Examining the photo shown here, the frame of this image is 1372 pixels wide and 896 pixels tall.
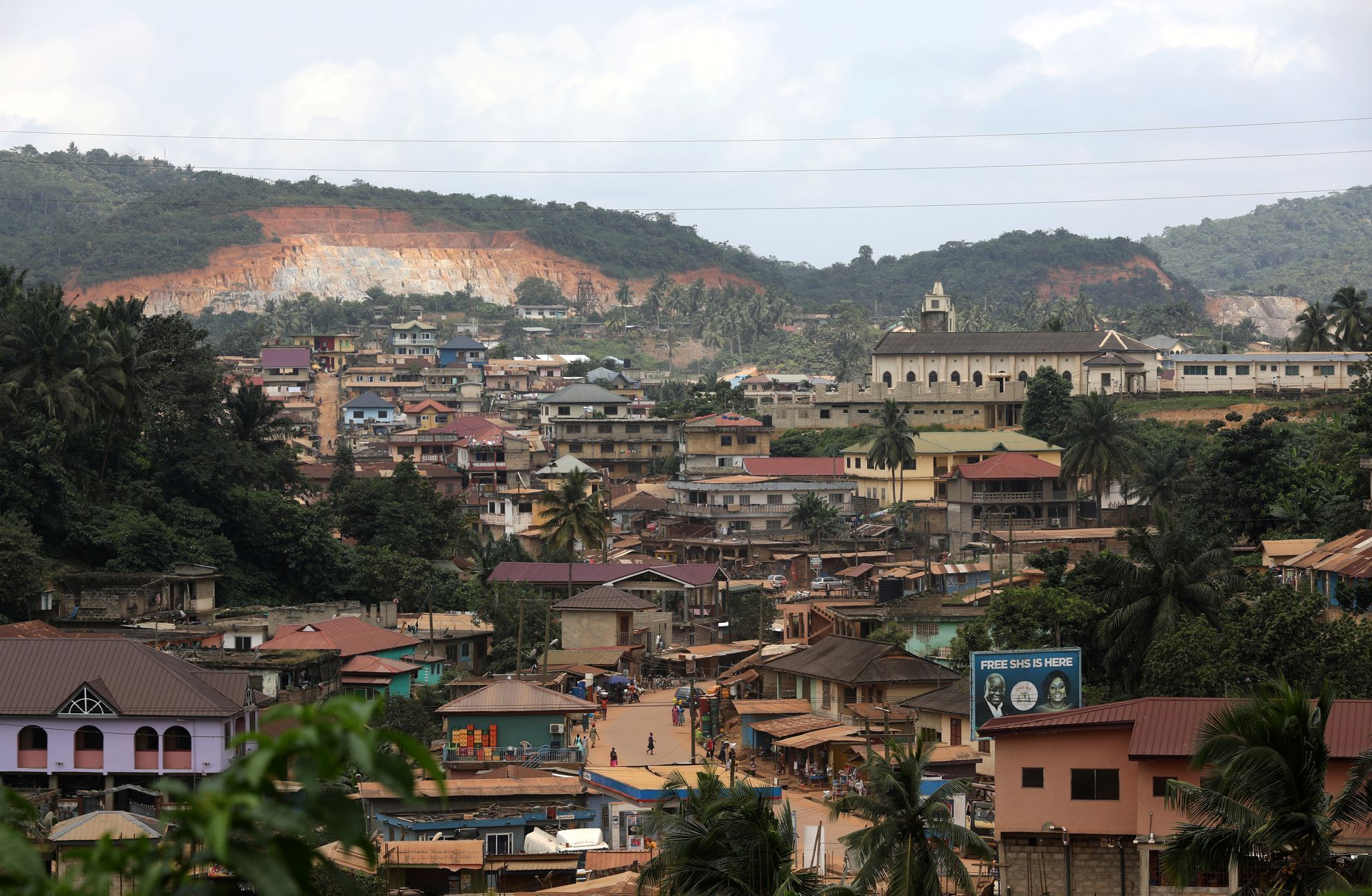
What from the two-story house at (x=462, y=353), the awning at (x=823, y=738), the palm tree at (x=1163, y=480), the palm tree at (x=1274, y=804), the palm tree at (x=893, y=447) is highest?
the two-story house at (x=462, y=353)

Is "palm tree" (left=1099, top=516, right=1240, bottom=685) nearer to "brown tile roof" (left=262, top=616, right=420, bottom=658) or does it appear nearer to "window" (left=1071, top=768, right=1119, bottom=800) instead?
"window" (left=1071, top=768, right=1119, bottom=800)

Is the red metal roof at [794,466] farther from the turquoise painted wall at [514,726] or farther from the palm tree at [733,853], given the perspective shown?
the palm tree at [733,853]

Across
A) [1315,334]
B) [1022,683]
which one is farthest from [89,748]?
[1315,334]

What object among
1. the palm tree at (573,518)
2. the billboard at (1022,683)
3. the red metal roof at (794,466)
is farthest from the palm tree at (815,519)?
the billboard at (1022,683)

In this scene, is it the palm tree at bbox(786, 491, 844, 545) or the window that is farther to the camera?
the palm tree at bbox(786, 491, 844, 545)

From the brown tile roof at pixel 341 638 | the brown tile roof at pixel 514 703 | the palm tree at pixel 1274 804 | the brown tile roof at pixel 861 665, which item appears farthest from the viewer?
the brown tile roof at pixel 341 638

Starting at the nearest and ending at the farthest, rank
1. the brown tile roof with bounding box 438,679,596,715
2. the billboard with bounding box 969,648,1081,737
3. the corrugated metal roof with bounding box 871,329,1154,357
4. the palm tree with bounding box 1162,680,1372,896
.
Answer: the palm tree with bounding box 1162,680,1372,896 < the billboard with bounding box 969,648,1081,737 < the brown tile roof with bounding box 438,679,596,715 < the corrugated metal roof with bounding box 871,329,1154,357

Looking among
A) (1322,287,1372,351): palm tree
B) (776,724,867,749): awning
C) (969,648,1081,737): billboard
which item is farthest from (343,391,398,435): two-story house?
(969,648,1081,737): billboard
